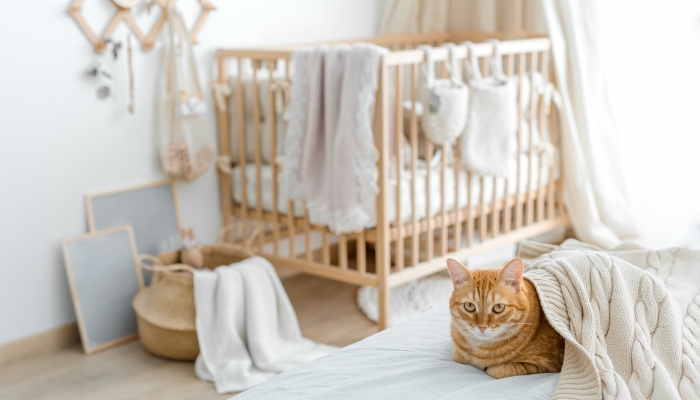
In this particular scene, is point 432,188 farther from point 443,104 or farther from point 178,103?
point 178,103

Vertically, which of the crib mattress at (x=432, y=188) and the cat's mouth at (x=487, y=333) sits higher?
the cat's mouth at (x=487, y=333)

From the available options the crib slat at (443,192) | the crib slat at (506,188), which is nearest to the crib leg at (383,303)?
the crib slat at (443,192)

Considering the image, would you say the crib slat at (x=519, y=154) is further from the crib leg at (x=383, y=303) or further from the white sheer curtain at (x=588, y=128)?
the crib leg at (x=383, y=303)

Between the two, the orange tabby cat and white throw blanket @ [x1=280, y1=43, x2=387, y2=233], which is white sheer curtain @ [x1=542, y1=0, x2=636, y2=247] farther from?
the orange tabby cat

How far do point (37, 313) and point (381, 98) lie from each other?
1.43 m

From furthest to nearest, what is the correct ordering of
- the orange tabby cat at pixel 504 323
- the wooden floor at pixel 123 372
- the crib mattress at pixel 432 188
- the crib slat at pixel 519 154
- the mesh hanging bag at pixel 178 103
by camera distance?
the crib slat at pixel 519 154, the mesh hanging bag at pixel 178 103, the crib mattress at pixel 432 188, the wooden floor at pixel 123 372, the orange tabby cat at pixel 504 323

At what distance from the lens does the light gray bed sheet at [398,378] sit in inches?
46.9

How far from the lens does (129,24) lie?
2.65 m

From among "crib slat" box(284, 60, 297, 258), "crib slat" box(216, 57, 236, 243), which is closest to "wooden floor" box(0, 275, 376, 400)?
"crib slat" box(284, 60, 297, 258)

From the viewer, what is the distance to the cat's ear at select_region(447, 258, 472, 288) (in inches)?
50.3

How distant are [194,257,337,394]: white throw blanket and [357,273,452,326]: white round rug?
16.0 inches

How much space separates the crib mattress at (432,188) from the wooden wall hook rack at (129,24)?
614mm

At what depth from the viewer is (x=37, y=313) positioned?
8.41 feet

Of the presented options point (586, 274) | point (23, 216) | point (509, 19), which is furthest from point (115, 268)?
point (509, 19)
